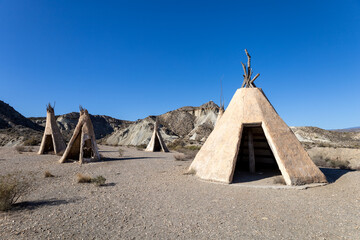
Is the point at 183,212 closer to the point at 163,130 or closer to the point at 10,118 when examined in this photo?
the point at 163,130

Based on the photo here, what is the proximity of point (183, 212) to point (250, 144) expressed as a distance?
16.2ft

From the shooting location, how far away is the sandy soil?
11.4 feet

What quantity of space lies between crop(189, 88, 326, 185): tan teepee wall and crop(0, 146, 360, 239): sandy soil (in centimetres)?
46

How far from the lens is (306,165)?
6605mm

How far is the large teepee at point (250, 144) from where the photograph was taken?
6.46 metres

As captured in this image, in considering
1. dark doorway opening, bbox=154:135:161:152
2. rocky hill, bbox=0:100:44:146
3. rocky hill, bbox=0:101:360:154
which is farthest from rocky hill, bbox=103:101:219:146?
dark doorway opening, bbox=154:135:161:152

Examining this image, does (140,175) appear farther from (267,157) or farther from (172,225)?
(267,157)

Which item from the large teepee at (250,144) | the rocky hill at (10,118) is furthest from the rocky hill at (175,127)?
the large teepee at (250,144)

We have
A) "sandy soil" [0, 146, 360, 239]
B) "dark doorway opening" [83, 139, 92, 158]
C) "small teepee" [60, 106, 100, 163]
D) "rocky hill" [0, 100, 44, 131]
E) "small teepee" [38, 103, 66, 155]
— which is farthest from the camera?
"rocky hill" [0, 100, 44, 131]

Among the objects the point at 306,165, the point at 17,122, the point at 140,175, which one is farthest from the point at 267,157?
the point at 17,122

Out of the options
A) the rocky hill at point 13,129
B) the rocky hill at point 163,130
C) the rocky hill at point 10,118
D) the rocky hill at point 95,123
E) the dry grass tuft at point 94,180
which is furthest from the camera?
the rocky hill at point 95,123

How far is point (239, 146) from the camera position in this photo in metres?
7.29

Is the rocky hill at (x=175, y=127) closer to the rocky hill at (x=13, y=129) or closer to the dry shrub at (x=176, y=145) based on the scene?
the dry shrub at (x=176, y=145)

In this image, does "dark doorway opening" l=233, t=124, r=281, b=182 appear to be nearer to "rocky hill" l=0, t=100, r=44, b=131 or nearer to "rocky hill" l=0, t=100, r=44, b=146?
"rocky hill" l=0, t=100, r=44, b=146
